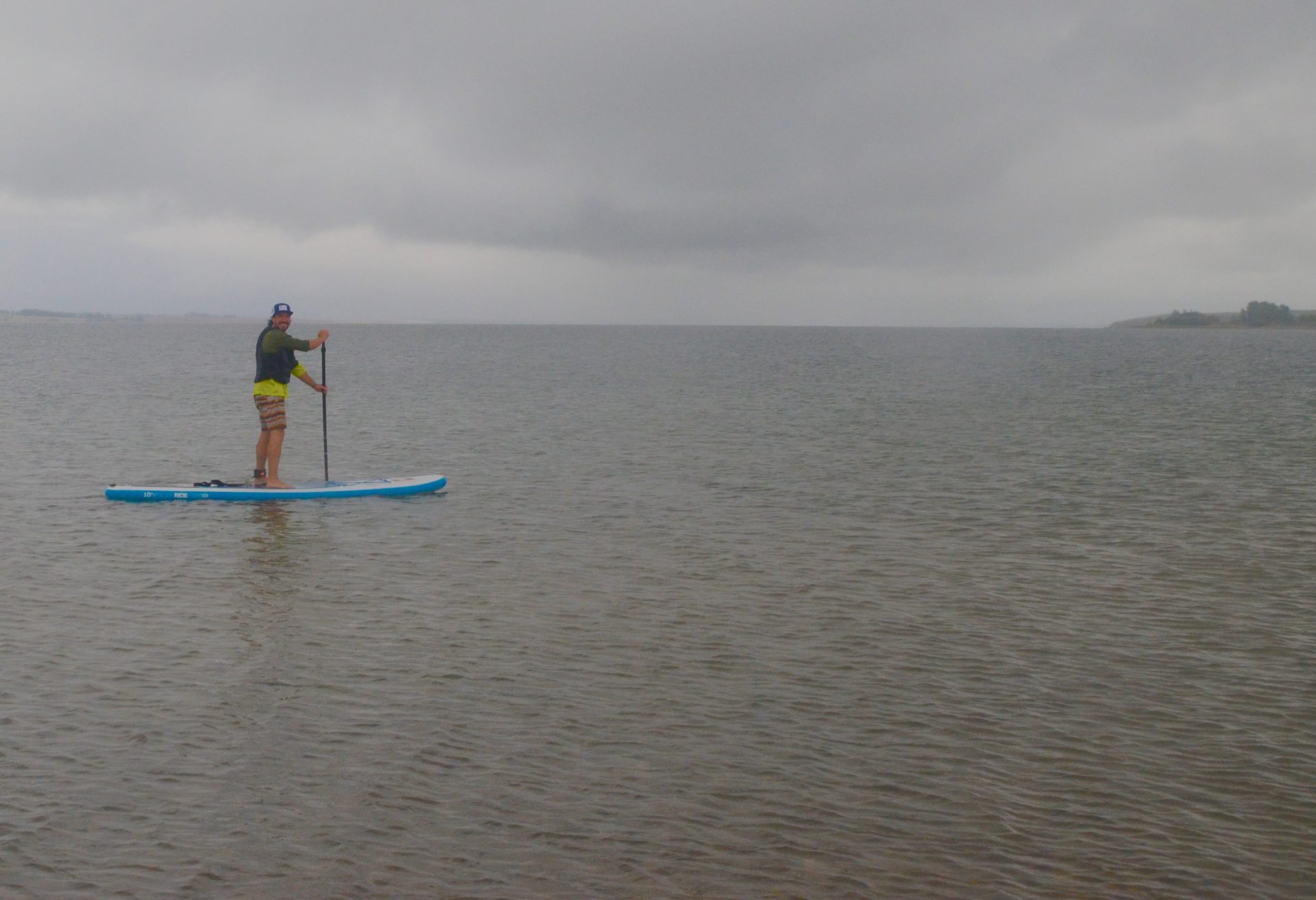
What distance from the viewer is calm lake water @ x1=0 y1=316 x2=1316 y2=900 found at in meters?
7.57

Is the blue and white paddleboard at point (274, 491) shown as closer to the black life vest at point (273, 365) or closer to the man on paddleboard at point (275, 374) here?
the man on paddleboard at point (275, 374)

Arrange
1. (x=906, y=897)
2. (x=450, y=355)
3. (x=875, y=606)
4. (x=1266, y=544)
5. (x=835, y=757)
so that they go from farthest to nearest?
(x=450, y=355) < (x=1266, y=544) < (x=875, y=606) < (x=835, y=757) < (x=906, y=897)

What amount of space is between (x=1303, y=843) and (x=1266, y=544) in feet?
37.4

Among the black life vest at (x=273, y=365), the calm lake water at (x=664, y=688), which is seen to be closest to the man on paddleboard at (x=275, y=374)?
the black life vest at (x=273, y=365)

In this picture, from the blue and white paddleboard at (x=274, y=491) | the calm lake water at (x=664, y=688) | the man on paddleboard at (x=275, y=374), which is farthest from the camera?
the blue and white paddleboard at (x=274, y=491)

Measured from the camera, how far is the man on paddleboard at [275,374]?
20406mm

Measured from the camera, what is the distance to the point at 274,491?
21344 millimetres

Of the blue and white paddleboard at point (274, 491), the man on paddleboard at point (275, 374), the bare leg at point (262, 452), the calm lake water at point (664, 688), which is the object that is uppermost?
the man on paddleboard at point (275, 374)

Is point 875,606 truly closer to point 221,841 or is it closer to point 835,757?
point 835,757

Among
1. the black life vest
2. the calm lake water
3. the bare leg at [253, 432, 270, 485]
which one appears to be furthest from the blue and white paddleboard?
the black life vest

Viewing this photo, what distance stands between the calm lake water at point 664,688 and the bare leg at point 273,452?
2.35 ft

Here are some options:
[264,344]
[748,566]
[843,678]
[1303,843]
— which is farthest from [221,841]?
[264,344]

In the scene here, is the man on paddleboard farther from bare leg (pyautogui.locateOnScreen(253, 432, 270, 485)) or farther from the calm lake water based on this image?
the calm lake water

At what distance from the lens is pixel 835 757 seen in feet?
30.3
